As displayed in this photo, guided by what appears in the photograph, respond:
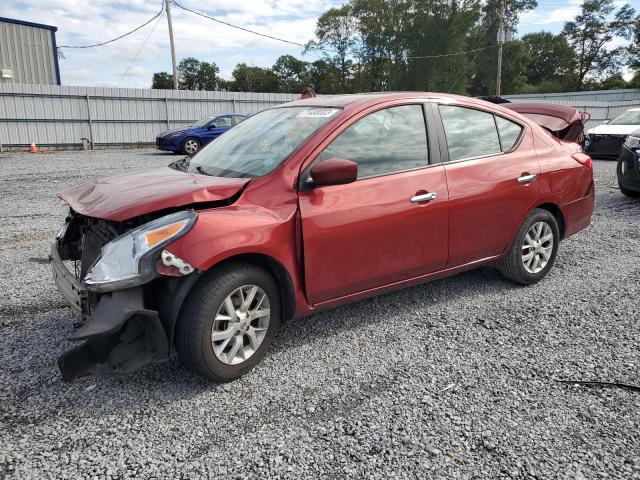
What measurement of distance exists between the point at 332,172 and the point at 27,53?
1072 inches

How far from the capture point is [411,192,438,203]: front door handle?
141 inches

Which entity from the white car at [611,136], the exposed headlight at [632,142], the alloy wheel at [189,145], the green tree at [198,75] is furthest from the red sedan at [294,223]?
the green tree at [198,75]

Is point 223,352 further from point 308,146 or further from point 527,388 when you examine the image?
point 527,388

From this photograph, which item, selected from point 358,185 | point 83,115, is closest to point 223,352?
point 358,185

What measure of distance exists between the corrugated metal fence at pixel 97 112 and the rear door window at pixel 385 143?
548 inches

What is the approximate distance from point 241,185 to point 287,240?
0.44 metres

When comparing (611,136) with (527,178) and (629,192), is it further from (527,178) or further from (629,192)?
(527,178)

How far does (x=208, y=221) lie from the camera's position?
9.21 feet

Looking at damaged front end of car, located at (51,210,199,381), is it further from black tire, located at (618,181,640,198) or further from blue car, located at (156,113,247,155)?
blue car, located at (156,113,247,155)

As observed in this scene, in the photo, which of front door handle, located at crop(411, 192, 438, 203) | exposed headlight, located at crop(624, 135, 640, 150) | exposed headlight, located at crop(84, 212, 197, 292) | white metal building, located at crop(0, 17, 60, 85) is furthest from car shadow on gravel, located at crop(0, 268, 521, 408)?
white metal building, located at crop(0, 17, 60, 85)

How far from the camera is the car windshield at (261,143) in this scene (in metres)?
3.36

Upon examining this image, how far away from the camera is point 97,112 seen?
20.0 m

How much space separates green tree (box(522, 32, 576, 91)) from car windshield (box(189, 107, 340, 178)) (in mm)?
71490

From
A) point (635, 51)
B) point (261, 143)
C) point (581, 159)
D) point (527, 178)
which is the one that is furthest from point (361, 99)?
point (635, 51)
